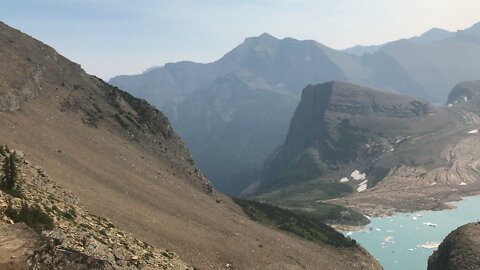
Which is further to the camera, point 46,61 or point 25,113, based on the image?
point 46,61

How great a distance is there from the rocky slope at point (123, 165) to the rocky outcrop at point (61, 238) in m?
1.76

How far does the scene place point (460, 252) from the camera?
88.9 m

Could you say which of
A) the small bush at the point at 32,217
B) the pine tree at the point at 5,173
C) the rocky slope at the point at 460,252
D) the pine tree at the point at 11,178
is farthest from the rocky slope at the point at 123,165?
the rocky slope at the point at 460,252

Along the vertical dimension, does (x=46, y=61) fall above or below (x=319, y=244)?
above

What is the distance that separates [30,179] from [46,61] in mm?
76413

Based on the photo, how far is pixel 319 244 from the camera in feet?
442

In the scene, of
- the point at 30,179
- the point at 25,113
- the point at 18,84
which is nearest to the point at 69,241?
the point at 30,179

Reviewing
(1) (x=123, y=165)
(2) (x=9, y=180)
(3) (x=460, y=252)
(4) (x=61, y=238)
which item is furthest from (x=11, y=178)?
(3) (x=460, y=252)

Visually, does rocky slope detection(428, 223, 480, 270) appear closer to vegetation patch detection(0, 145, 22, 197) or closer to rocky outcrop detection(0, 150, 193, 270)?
rocky outcrop detection(0, 150, 193, 270)

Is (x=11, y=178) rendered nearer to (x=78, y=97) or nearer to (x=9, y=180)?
(x=9, y=180)

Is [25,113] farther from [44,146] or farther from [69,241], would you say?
[69,241]

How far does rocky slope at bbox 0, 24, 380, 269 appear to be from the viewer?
69.7 metres

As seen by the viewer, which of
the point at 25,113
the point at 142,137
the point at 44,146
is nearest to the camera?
the point at 44,146

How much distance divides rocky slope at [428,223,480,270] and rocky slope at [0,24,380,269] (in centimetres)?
2584
